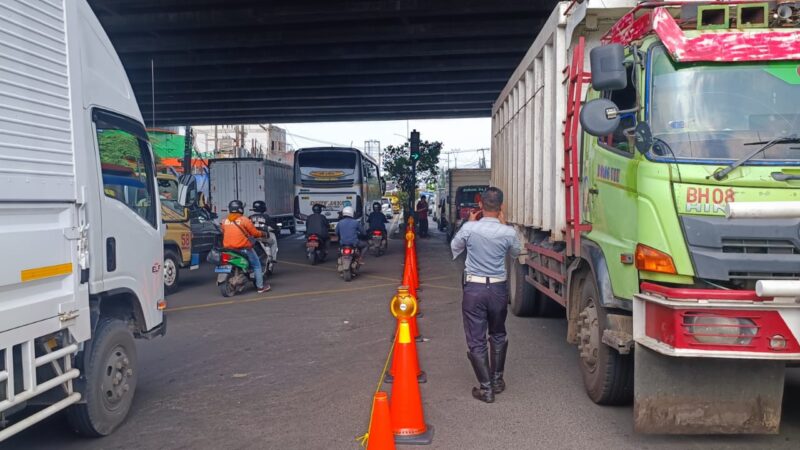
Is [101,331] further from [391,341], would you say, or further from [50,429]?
[391,341]

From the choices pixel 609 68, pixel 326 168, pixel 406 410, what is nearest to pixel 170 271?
pixel 406 410

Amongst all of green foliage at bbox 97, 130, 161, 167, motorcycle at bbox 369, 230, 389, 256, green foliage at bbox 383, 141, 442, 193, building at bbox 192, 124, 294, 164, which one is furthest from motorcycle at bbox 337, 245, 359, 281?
building at bbox 192, 124, 294, 164

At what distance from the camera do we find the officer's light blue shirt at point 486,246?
5.64 metres

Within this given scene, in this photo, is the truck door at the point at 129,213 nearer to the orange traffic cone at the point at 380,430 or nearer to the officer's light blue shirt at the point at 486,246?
the orange traffic cone at the point at 380,430

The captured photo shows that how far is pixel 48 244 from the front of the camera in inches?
166

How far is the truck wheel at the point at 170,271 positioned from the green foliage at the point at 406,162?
2043 centimetres

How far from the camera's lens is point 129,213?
5.46 meters

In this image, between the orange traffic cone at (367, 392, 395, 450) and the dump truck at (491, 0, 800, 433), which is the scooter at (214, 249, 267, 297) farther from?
the orange traffic cone at (367, 392, 395, 450)

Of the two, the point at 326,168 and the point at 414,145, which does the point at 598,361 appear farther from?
the point at 326,168

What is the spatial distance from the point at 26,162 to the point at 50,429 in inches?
92.7

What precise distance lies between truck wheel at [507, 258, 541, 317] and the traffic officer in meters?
3.76

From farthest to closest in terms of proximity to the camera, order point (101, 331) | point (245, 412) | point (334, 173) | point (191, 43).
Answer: point (334, 173) → point (191, 43) → point (245, 412) → point (101, 331)

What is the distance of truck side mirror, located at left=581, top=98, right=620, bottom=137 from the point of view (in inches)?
185

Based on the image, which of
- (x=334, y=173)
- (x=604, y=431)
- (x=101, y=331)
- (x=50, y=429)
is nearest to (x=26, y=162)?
(x=101, y=331)
